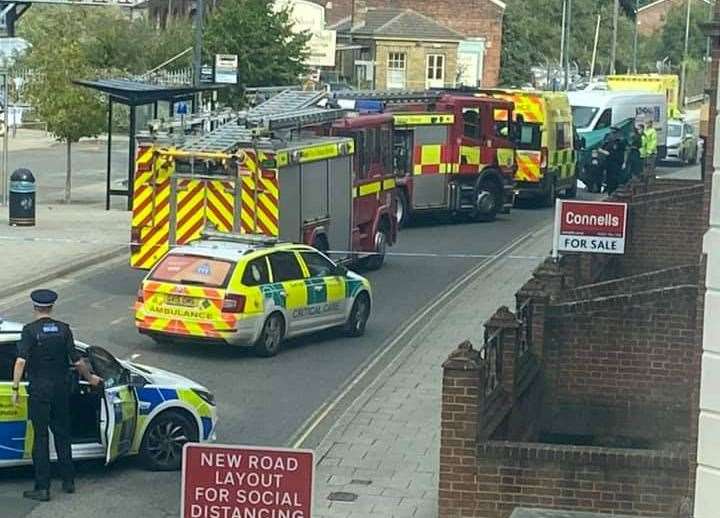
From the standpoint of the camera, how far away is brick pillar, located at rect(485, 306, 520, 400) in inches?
530

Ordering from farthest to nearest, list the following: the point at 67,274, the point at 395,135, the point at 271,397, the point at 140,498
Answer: the point at 395,135
the point at 67,274
the point at 271,397
the point at 140,498

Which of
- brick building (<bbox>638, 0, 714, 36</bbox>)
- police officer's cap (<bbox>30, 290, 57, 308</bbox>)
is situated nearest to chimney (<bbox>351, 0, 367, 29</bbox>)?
brick building (<bbox>638, 0, 714, 36</bbox>)

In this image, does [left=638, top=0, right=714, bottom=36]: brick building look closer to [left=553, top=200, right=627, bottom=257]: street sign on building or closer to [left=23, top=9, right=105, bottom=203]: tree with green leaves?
[left=23, top=9, right=105, bottom=203]: tree with green leaves

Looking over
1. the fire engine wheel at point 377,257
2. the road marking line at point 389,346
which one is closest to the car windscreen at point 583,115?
the road marking line at point 389,346

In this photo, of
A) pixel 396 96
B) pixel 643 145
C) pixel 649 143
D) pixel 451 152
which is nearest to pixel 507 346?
pixel 396 96

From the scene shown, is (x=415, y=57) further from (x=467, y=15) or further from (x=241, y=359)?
(x=241, y=359)

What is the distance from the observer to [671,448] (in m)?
13.9

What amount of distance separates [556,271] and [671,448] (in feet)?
9.18

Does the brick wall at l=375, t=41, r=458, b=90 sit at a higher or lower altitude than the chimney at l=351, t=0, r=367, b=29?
lower

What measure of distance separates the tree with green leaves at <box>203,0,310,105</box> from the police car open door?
32782 millimetres

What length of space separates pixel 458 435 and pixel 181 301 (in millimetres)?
7265

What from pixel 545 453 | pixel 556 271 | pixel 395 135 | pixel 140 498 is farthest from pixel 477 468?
pixel 395 135

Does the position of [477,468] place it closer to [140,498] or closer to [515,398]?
[515,398]

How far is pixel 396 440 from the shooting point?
15.1 meters
